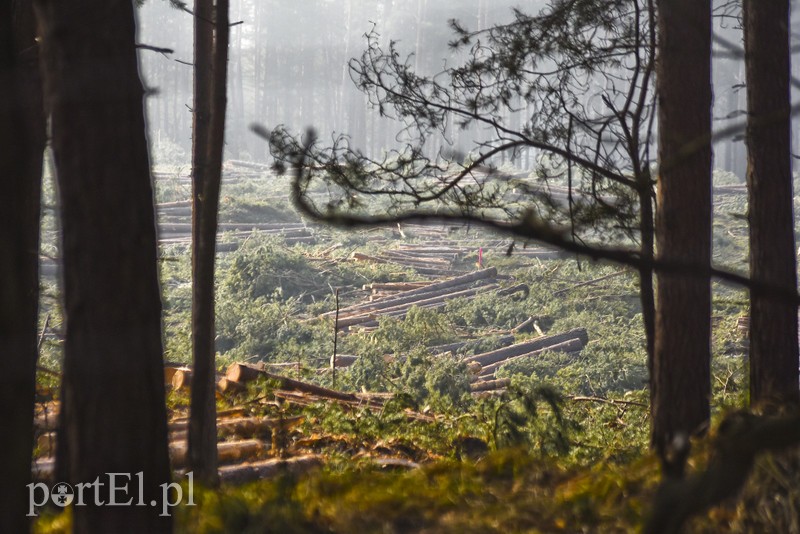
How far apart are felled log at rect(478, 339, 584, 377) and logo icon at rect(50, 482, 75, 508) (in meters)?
10.7

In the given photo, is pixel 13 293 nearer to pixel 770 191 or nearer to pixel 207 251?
pixel 207 251

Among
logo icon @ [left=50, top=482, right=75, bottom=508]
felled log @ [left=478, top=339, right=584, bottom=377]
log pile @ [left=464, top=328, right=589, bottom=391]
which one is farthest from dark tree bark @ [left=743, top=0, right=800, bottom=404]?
felled log @ [left=478, top=339, right=584, bottom=377]

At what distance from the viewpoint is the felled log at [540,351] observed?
49.0 ft

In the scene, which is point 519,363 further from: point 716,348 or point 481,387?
point 716,348

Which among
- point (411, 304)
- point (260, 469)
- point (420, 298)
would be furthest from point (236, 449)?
point (420, 298)

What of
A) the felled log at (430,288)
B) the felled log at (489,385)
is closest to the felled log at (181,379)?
the felled log at (489,385)

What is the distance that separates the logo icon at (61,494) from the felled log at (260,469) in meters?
1.42

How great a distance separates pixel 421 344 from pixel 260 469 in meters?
9.90

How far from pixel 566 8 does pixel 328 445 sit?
4357 mm

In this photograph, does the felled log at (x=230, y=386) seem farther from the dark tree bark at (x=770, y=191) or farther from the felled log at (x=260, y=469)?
the dark tree bark at (x=770, y=191)

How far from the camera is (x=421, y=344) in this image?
1584 centimetres

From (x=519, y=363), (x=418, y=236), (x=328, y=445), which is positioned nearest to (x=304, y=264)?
(x=418, y=236)

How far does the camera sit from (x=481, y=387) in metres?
13.2

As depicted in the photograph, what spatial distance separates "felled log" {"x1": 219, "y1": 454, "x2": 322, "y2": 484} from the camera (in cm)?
588
